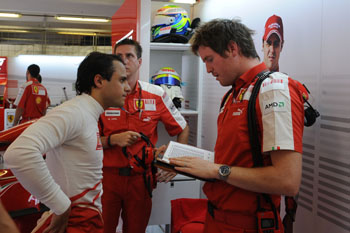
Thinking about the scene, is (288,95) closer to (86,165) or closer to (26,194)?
(86,165)

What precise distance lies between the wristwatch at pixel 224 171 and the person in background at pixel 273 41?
1.10 metres

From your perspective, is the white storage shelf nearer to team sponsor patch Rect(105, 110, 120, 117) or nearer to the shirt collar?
team sponsor patch Rect(105, 110, 120, 117)

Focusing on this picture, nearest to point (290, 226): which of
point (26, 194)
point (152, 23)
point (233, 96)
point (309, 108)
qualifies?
point (309, 108)

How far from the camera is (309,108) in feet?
5.99

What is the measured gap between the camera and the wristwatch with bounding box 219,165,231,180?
4.78 feet

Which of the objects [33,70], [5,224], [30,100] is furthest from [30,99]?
[5,224]

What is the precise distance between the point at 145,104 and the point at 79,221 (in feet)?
4.17

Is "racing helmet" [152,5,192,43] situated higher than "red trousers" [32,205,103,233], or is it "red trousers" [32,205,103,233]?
"racing helmet" [152,5,192,43]

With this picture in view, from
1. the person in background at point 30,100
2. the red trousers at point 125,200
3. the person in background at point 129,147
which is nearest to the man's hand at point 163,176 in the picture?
the person in background at point 129,147

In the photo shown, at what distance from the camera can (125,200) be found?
8.54 feet

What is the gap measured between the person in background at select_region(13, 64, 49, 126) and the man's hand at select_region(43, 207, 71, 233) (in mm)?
6382

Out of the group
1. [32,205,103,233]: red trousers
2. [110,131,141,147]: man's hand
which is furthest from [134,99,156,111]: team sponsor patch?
[32,205,103,233]: red trousers

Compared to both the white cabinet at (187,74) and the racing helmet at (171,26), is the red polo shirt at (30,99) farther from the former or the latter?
the racing helmet at (171,26)

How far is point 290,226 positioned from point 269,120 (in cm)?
79
